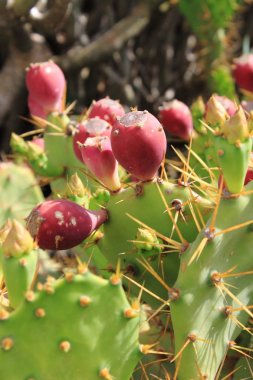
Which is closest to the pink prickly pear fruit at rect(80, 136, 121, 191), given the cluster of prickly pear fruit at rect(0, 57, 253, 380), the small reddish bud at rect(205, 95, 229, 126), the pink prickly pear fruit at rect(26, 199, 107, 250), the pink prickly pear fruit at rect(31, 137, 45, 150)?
the cluster of prickly pear fruit at rect(0, 57, 253, 380)

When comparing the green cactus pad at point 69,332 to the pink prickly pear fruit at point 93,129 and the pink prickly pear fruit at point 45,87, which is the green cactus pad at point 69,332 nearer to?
the pink prickly pear fruit at point 93,129

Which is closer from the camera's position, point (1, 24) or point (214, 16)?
point (1, 24)

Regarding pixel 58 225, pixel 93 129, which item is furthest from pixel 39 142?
pixel 58 225

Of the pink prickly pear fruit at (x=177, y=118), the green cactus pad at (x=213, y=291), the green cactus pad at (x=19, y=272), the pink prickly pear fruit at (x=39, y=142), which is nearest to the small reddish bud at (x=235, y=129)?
the green cactus pad at (x=213, y=291)

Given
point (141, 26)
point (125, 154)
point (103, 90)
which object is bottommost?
point (103, 90)

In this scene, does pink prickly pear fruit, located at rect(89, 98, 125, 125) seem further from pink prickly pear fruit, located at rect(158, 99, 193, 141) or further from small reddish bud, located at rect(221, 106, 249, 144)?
small reddish bud, located at rect(221, 106, 249, 144)

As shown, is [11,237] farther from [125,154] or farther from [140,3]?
[140,3]

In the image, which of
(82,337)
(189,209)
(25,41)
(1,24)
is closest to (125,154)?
(189,209)

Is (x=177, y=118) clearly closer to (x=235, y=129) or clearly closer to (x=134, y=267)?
(x=134, y=267)

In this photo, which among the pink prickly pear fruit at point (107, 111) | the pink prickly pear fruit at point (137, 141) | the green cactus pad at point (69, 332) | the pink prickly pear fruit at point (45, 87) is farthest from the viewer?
the pink prickly pear fruit at point (45, 87)
